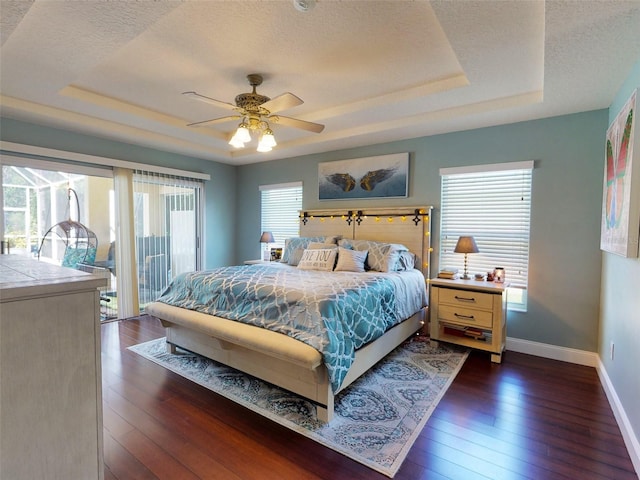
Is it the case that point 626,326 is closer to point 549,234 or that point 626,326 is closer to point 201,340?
point 549,234

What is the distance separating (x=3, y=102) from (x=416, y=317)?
15.2 feet

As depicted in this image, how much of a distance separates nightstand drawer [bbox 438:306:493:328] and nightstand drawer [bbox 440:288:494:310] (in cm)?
5

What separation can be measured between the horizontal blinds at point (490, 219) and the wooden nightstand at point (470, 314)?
423 mm

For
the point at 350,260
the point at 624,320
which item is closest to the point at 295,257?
the point at 350,260

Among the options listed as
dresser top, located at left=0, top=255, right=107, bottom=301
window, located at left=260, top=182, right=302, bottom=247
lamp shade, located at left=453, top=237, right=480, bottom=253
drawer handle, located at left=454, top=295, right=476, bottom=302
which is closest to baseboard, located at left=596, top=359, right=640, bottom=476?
drawer handle, located at left=454, top=295, right=476, bottom=302

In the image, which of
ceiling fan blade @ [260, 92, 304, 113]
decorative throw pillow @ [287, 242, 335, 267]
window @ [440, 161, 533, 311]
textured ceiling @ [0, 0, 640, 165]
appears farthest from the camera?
decorative throw pillow @ [287, 242, 335, 267]

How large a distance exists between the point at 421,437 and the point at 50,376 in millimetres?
1927

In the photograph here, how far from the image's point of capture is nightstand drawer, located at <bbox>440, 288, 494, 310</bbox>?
3.08m

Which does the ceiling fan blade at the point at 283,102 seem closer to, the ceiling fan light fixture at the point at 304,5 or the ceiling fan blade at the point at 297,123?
the ceiling fan blade at the point at 297,123

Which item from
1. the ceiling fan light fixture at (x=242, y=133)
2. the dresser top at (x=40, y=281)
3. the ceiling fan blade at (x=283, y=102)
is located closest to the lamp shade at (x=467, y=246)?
the ceiling fan blade at (x=283, y=102)

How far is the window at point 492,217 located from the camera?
340 centimetres

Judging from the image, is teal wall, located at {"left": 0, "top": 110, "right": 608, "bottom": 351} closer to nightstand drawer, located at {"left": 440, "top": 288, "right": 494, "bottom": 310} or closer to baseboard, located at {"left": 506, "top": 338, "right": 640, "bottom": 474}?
baseboard, located at {"left": 506, "top": 338, "right": 640, "bottom": 474}

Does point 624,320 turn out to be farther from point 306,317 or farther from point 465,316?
point 306,317

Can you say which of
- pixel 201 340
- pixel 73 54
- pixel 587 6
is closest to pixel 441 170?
pixel 587 6
